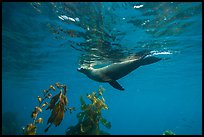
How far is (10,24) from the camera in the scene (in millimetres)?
14047

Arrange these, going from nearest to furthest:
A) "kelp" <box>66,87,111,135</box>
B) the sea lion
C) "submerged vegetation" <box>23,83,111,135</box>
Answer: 1. "submerged vegetation" <box>23,83,111,135</box>
2. "kelp" <box>66,87,111,135</box>
3. the sea lion

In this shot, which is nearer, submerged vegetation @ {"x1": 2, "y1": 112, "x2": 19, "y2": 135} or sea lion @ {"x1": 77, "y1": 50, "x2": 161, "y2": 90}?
sea lion @ {"x1": 77, "y1": 50, "x2": 161, "y2": 90}

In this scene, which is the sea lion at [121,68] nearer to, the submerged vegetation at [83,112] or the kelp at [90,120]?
the submerged vegetation at [83,112]

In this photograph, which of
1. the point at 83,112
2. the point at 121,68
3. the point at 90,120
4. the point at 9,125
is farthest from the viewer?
the point at 9,125

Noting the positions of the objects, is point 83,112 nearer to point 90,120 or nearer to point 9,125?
point 90,120

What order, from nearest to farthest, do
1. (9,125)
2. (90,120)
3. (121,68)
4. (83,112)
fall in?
(90,120)
(83,112)
(121,68)
(9,125)

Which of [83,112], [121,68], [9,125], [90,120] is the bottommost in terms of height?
[9,125]

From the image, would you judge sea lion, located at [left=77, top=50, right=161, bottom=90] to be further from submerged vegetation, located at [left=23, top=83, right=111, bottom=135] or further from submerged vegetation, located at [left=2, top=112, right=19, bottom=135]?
submerged vegetation, located at [left=2, top=112, right=19, bottom=135]

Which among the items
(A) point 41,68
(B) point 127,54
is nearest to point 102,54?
(B) point 127,54

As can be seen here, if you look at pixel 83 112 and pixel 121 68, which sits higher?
pixel 121 68

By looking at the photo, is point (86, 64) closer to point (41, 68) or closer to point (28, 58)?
point (28, 58)

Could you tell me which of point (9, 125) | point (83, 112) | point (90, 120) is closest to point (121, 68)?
point (83, 112)

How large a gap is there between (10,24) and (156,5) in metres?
9.37

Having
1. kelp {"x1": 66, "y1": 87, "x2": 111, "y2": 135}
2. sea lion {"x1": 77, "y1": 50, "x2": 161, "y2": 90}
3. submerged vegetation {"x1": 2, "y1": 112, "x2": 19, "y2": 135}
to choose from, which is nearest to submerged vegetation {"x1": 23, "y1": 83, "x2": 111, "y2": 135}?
kelp {"x1": 66, "y1": 87, "x2": 111, "y2": 135}
